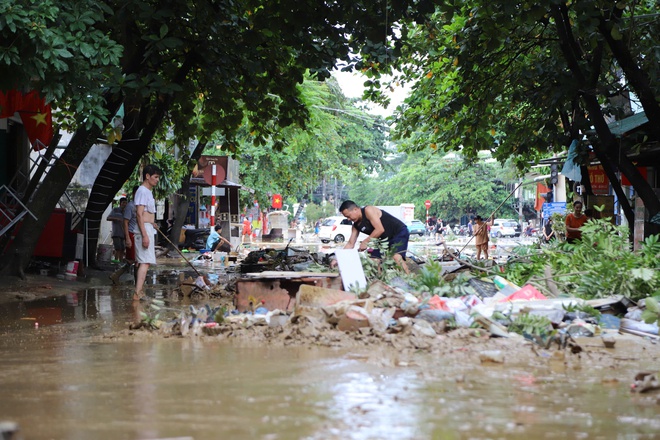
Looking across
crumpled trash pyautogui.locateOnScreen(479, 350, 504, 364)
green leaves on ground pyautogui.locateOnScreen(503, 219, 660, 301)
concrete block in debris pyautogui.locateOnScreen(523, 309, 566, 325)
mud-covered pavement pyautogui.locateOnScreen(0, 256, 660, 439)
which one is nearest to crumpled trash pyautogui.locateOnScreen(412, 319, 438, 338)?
mud-covered pavement pyautogui.locateOnScreen(0, 256, 660, 439)

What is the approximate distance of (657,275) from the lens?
8281mm

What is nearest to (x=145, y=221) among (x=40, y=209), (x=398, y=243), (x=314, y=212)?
Answer: (x=40, y=209)

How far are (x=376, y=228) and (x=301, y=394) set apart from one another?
6255 millimetres

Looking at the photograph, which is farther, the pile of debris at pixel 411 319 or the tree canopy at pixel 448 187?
the tree canopy at pixel 448 187

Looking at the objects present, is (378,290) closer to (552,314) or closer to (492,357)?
(552,314)

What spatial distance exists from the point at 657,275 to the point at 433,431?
5330 millimetres

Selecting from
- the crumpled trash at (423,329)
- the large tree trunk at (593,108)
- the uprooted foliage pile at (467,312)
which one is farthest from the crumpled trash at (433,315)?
the large tree trunk at (593,108)

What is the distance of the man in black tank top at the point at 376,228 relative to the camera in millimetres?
10641

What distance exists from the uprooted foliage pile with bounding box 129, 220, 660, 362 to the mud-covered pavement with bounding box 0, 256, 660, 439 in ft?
0.33

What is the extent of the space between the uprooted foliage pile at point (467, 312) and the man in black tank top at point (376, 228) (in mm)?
1127

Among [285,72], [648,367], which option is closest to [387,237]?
[285,72]

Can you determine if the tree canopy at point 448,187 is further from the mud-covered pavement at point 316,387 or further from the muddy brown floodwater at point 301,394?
the muddy brown floodwater at point 301,394

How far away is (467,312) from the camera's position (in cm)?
752

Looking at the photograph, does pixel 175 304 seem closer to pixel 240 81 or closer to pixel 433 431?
pixel 240 81
